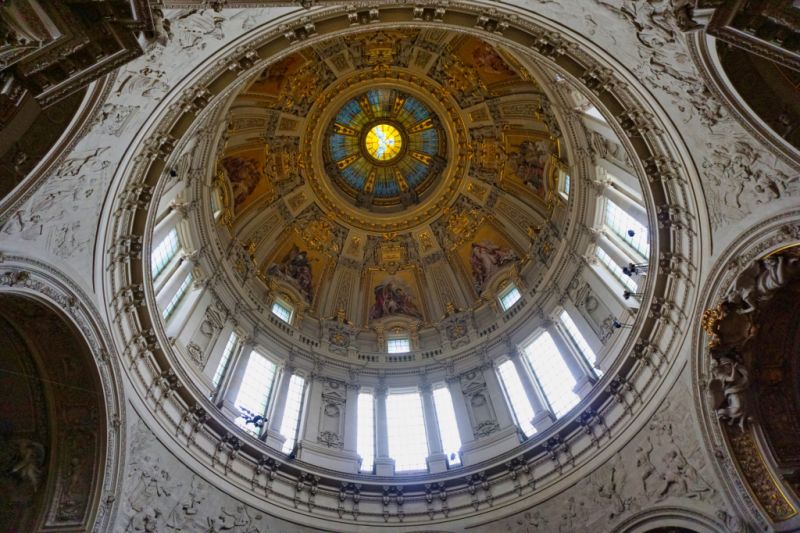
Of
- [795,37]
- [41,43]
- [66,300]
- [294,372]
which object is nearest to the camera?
[41,43]

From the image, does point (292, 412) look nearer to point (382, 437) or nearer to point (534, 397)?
point (382, 437)

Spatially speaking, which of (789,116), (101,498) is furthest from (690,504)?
(101,498)

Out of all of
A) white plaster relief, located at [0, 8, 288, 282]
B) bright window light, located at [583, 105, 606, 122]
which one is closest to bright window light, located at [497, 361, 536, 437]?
bright window light, located at [583, 105, 606, 122]

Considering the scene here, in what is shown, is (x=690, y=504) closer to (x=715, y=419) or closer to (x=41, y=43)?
(x=715, y=419)

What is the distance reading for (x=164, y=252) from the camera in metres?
19.3

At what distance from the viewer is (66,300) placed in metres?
12.0

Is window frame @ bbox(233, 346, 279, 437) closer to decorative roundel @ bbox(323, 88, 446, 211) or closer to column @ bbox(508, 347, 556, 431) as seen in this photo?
column @ bbox(508, 347, 556, 431)

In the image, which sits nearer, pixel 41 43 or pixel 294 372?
pixel 41 43

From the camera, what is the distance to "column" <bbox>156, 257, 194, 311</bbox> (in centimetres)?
1811

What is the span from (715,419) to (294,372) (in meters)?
16.0

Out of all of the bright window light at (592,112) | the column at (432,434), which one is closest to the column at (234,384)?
the column at (432,434)

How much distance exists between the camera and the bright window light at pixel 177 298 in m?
18.5

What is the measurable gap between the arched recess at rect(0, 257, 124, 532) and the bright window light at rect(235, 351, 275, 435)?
5689 mm

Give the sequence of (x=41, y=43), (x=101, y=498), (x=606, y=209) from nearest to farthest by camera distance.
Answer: (x=41, y=43), (x=101, y=498), (x=606, y=209)
